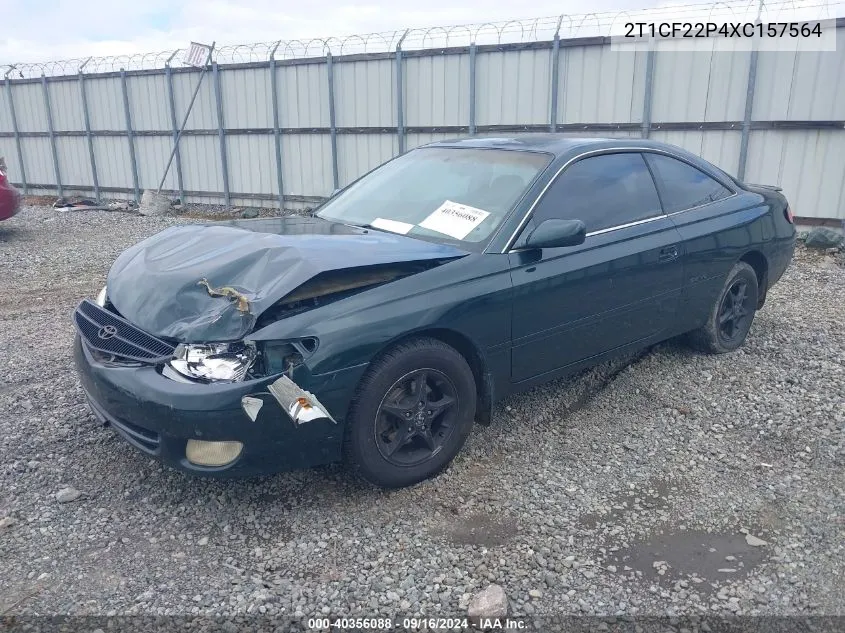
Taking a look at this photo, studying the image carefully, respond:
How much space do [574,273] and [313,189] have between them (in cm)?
957

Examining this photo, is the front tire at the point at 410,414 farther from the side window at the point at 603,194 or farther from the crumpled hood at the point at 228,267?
the side window at the point at 603,194

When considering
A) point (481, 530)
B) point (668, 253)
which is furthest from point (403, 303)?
point (668, 253)

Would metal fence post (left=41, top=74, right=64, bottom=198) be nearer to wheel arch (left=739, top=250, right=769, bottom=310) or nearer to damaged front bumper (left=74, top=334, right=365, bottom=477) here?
damaged front bumper (left=74, top=334, right=365, bottom=477)

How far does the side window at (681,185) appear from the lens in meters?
4.51

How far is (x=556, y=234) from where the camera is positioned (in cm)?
353

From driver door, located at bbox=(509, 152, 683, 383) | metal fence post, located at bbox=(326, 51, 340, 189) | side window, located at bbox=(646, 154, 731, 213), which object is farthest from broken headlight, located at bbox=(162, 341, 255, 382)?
metal fence post, located at bbox=(326, 51, 340, 189)

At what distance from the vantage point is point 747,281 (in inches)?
202

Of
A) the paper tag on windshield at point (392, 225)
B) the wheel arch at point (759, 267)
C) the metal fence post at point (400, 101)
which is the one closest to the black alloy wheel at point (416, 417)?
the paper tag on windshield at point (392, 225)

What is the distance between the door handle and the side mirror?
35.5 inches

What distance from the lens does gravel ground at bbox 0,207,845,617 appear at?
2.70 meters

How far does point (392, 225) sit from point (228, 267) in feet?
3.37

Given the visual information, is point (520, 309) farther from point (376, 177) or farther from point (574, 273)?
point (376, 177)

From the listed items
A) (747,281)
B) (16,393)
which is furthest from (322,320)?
(747,281)

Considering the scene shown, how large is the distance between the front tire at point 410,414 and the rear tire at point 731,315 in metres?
2.34
